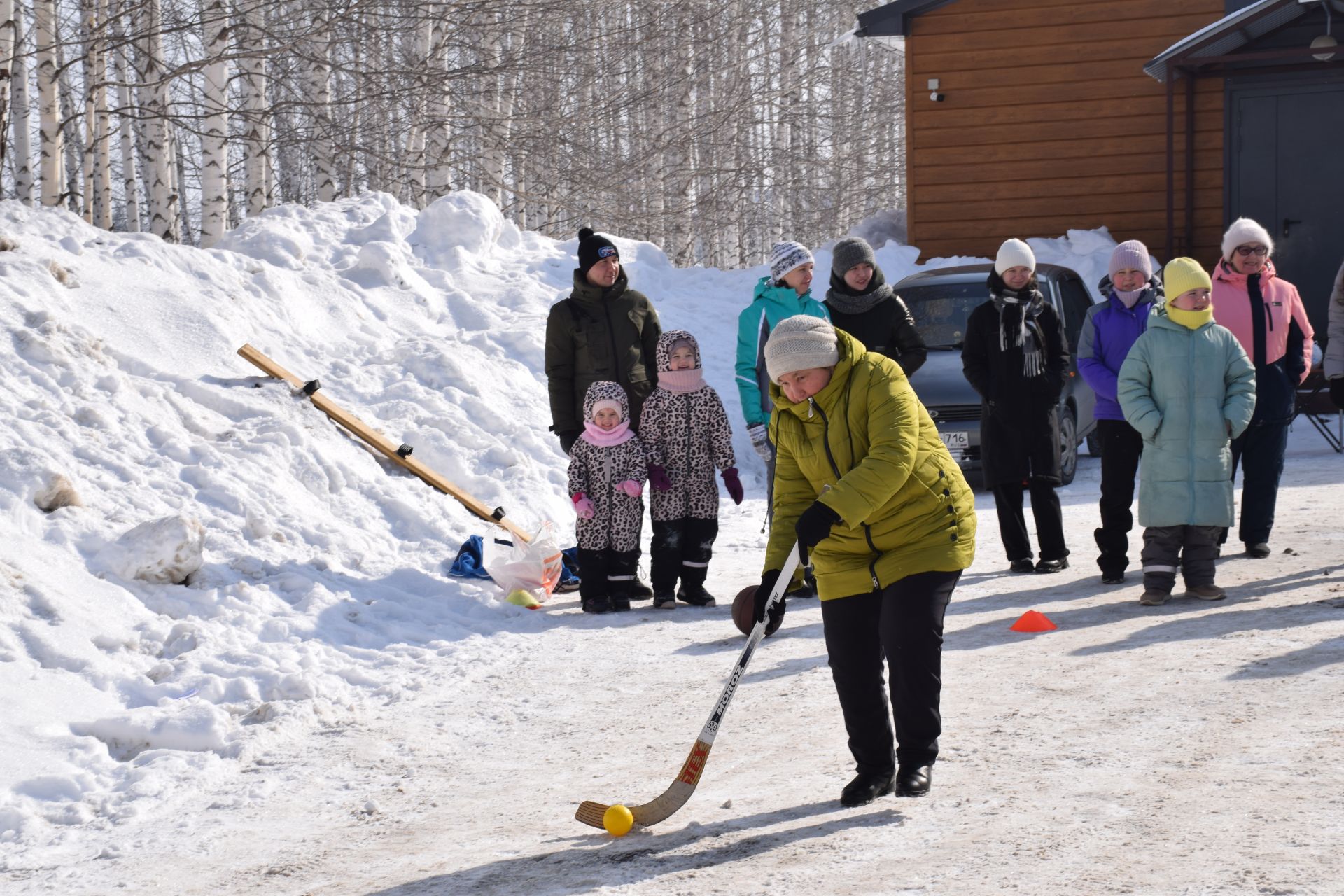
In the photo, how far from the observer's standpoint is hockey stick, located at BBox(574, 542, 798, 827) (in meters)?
4.30

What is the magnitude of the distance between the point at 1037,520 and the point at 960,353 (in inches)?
145

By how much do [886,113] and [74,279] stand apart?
32.3 meters

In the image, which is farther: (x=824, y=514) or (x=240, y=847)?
(x=240, y=847)

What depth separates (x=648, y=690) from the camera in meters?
6.13

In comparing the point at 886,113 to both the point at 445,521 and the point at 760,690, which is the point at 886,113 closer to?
the point at 445,521

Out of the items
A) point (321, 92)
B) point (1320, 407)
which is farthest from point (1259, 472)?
point (321, 92)

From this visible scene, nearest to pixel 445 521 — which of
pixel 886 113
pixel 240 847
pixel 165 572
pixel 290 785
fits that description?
pixel 165 572

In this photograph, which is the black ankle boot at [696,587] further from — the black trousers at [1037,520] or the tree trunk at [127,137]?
the tree trunk at [127,137]

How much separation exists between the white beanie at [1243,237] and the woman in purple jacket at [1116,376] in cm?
41

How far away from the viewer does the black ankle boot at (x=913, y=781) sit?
439 centimetres

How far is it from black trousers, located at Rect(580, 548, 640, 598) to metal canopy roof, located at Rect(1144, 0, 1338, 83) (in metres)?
11.0

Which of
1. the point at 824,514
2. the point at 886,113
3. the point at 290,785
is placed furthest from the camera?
the point at 886,113

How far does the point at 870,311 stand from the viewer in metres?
7.65

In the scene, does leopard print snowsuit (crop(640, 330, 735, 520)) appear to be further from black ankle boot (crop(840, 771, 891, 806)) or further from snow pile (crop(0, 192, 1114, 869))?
black ankle boot (crop(840, 771, 891, 806))
